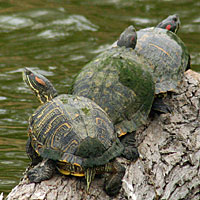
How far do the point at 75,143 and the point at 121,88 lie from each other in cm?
83

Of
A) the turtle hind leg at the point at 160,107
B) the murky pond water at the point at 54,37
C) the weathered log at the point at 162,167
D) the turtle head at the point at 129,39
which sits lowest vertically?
the murky pond water at the point at 54,37

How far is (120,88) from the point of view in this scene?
142 inches

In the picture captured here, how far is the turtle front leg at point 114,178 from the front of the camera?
3.03 m

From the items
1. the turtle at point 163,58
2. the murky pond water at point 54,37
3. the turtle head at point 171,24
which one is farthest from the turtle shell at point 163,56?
the murky pond water at point 54,37

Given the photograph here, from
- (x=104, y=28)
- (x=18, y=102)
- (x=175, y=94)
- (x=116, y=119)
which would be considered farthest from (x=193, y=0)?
(x=116, y=119)

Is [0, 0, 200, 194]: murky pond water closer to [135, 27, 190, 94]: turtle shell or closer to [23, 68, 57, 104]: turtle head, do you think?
[23, 68, 57, 104]: turtle head

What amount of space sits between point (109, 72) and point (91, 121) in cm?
76

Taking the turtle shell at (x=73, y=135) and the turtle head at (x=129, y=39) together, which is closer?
the turtle shell at (x=73, y=135)

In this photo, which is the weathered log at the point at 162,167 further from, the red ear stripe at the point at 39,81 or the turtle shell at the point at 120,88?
the red ear stripe at the point at 39,81

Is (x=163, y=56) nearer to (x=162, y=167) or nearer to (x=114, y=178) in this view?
(x=162, y=167)

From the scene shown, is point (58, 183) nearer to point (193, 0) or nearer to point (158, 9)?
point (158, 9)

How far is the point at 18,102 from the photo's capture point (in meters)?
6.43

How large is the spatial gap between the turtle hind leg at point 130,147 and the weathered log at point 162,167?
0.04m

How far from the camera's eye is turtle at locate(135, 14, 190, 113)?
162 inches
